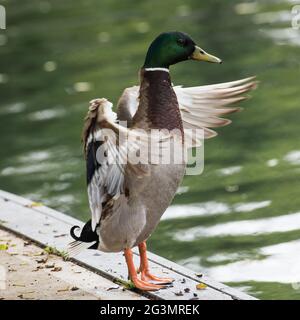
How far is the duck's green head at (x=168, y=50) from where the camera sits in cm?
554

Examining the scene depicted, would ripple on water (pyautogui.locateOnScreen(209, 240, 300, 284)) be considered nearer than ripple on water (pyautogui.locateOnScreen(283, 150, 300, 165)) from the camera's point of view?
Yes

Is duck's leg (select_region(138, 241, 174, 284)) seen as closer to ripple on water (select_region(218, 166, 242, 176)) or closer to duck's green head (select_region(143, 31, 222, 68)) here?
duck's green head (select_region(143, 31, 222, 68))

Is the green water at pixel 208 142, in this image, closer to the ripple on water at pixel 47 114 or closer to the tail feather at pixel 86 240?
the ripple on water at pixel 47 114

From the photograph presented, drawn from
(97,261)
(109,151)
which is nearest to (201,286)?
(97,261)

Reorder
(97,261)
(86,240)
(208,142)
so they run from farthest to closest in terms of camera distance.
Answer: (208,142)
(97,261)
(86,240)

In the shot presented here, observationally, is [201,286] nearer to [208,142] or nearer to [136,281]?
[136,281]

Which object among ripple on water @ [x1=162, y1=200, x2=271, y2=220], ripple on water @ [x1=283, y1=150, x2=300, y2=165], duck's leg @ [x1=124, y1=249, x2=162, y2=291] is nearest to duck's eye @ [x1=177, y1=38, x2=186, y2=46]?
duck's leg @ [x1=124, y1=249, x2=162, y2=291]

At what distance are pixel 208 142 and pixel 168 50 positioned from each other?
462 centimetres

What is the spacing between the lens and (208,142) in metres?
10.1

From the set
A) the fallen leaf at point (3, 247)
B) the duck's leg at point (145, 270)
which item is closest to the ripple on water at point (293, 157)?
the fallen leaf at point (3, 247)

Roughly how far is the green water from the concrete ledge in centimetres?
78

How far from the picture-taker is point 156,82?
5.48 metres

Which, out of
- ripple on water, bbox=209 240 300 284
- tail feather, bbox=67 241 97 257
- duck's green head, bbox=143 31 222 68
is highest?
duck's green head, bbox=143 31 222 68

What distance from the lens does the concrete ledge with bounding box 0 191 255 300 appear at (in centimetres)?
566
